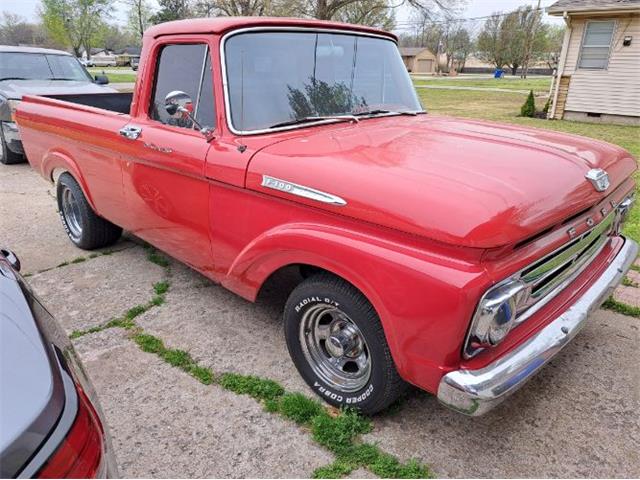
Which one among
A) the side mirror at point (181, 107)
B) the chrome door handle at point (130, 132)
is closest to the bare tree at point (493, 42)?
the chrome door handle at point (130, 132)

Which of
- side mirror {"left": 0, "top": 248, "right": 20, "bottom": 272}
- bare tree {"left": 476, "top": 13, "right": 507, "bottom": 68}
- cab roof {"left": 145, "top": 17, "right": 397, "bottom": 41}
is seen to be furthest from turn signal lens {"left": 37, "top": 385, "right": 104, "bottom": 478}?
bare tree {"left": 476, "top": 13, "right": 507, "bottom": 68}

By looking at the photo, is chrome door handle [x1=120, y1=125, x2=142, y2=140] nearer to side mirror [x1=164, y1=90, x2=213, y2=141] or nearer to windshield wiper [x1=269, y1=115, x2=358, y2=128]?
side mirror [x1=164, y1=90, x2=213, y2=141]

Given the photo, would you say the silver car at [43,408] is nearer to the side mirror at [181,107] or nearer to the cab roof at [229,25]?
the side mirror at [181,107]

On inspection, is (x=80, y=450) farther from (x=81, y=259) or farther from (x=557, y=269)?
(x=81, y=259)

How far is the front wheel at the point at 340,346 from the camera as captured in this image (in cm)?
229

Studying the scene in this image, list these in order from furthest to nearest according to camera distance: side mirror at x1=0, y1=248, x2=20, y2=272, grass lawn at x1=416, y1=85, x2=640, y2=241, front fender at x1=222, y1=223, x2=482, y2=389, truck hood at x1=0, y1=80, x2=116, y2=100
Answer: grass lawn at x1=416, y1=85, x2=640, y2=241 < truck hood at x1=0, y1=80, x2=116, y2=100 < side mirror at x1=0, y1=248, x2=20, y2=272 < front fender at x1=222, y1=223, x2=482, y2=389

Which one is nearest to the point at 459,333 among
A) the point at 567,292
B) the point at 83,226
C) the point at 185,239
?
the point at 567,292

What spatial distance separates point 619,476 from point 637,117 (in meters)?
14.2

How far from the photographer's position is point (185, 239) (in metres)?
3.31

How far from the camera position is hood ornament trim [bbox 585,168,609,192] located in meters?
2.37

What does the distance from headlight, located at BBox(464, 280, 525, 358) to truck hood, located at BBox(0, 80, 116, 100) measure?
7.64 metres

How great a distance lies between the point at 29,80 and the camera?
862 cm

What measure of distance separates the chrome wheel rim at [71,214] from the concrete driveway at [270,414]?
110 cm

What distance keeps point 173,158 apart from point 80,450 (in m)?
2.14
